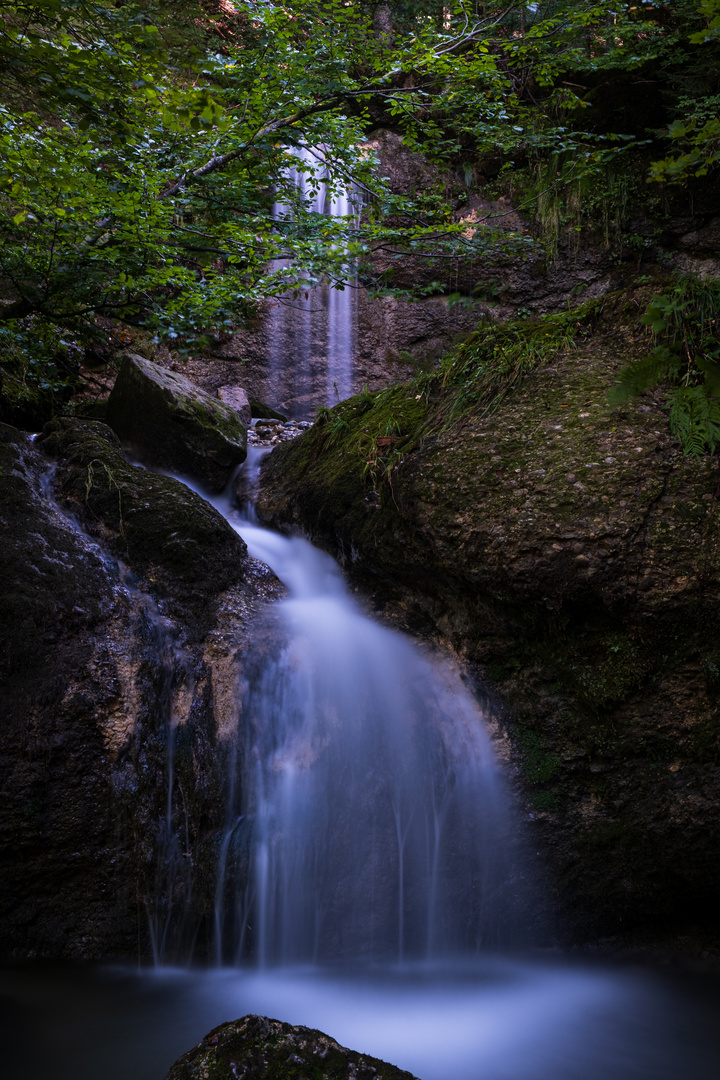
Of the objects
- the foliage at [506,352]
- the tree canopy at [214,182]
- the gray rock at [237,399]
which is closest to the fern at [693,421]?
the foliage at [506,352]

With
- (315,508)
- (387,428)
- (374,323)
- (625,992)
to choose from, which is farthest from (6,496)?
(374,323)

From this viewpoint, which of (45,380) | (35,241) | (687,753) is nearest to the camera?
(687,753)

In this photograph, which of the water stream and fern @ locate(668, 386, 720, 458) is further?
fern @ locate(668, 386, 720, 458)

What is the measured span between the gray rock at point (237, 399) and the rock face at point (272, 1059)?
333 inches

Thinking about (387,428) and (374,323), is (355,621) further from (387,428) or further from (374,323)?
(374,323)

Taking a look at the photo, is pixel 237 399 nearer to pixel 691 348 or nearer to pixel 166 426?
pixel 166 426

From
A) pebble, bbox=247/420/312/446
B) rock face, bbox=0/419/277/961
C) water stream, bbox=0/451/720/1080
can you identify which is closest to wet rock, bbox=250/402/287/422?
pebble, bbox=247/420/312/446

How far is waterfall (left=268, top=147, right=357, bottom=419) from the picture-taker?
11.2 meters

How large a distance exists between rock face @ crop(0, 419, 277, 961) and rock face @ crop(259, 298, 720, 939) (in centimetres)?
177

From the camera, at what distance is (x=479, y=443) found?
4449mm

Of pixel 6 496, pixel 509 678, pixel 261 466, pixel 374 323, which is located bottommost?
pixel 509 678

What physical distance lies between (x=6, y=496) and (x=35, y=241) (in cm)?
267

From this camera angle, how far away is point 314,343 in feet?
37.4

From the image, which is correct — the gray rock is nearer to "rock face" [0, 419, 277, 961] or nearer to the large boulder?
the large boulder
